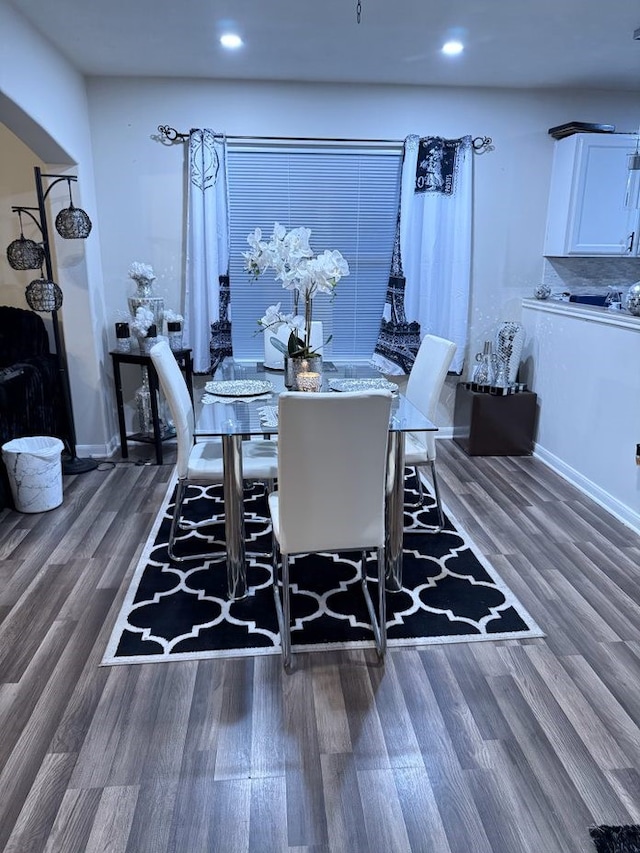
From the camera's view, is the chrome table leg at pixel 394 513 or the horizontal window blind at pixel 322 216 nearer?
the chrome table leg at pixel 394 513

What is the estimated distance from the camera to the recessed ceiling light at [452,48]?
10.2 ft

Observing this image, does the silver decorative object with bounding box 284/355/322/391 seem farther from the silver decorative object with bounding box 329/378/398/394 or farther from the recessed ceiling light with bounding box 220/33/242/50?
the recessed ceiling light with bounding box 220/33/242/50

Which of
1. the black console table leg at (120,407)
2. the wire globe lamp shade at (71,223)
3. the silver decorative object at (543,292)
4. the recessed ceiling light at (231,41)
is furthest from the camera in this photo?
the silver decorative object at (543,292)

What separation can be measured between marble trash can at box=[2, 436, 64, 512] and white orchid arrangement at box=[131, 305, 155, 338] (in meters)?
0.97

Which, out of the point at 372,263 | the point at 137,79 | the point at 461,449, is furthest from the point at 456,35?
the point at 461,449

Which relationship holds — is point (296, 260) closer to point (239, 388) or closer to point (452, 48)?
point (239, 388)

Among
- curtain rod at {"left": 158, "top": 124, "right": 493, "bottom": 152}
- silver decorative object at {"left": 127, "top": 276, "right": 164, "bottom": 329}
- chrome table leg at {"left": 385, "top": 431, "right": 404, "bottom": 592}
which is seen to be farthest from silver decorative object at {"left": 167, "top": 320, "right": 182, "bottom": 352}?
chrome table leg at {"left": 385, "top": 431, "right": 404, "bottom": 592}

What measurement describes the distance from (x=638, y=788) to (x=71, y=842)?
1.50 metres

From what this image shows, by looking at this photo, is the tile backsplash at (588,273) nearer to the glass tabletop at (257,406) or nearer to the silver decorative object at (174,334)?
the glass tabletop at (257,406)

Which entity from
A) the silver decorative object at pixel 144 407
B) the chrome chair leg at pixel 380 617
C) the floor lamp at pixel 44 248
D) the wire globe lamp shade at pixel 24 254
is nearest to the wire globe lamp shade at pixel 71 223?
the floor lamp at pixel 44 248

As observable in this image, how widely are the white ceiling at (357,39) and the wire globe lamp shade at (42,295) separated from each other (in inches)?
52.0

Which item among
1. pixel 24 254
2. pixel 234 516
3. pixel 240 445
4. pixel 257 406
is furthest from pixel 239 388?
pixel 24 254

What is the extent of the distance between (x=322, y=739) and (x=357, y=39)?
3.39 m

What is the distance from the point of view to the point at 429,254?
13.4 feet
